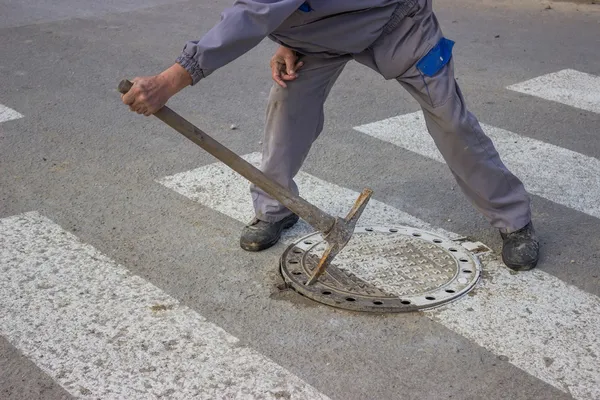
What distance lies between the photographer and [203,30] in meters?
7.74

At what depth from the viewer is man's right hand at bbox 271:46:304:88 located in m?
3.80

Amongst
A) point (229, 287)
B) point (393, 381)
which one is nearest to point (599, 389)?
point (393, 381)

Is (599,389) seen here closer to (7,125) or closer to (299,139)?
(299,139)

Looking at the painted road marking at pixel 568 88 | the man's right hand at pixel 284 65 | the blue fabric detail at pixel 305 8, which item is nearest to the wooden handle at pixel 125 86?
the blue fabric detail at pixel 305 8

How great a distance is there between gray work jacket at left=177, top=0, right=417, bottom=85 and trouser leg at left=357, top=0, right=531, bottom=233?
0.31ft

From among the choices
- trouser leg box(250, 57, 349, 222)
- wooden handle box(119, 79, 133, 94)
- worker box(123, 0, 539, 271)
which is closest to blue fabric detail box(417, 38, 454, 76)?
worker box(123, 0, 539, 271)

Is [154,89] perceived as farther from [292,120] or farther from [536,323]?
[536,323]

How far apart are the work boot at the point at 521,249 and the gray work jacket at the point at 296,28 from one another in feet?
3.42

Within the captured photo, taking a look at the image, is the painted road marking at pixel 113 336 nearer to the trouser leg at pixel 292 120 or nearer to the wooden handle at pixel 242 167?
the wooden handle at pixel 242 167

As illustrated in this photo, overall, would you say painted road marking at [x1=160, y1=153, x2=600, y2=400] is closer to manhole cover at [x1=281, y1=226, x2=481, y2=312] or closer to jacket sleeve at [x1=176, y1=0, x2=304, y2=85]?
manhole cover at [x1=281, y1=226, x2=481, y2=312]

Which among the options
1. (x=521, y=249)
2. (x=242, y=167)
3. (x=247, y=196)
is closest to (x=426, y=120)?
(x=521, y=249)

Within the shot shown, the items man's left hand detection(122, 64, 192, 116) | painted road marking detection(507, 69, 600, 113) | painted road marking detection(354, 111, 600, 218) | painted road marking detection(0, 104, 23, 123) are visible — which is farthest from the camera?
painted road marking detection(507, 69, 600, 113)

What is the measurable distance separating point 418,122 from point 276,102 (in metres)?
1.86

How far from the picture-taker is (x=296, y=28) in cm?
350
